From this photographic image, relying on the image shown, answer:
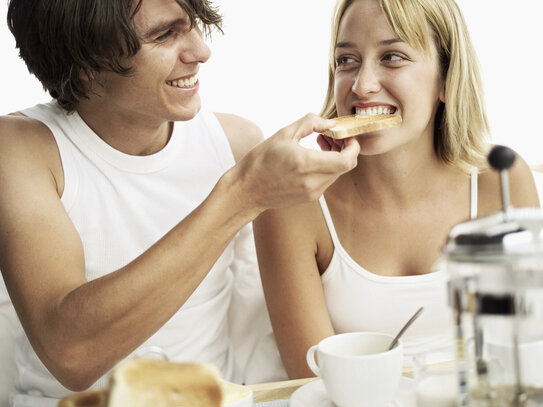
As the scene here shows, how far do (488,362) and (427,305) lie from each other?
983mm

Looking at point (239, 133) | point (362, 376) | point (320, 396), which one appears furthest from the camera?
point (239, 133)

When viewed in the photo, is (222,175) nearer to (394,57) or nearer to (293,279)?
(293,279)

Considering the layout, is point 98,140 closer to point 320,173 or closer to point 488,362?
point 320,173

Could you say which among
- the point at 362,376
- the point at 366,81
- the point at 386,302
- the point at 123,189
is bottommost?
the point at 386,302

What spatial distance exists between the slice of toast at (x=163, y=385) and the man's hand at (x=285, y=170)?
59 centimetres

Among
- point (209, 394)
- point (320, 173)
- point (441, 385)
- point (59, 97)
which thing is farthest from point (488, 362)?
point (59, 97)

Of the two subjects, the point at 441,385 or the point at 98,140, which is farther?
the point at 98,140

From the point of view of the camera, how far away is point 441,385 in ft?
3.00

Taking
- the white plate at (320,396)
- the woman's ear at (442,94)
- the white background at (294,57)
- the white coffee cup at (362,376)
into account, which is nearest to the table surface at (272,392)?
the white plate at (320,396)

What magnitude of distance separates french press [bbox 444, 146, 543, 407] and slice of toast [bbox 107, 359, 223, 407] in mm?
359

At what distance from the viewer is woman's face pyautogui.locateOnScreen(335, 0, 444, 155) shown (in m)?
1.72

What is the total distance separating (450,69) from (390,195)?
422mm

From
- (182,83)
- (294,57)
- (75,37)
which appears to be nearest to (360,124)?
(182,83)

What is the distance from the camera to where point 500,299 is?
2.47 ft
